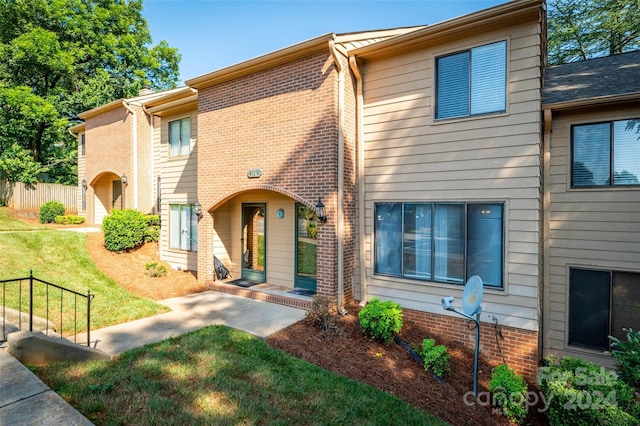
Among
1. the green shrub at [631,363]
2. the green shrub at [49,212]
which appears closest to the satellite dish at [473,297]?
the green shrub at [631,363]

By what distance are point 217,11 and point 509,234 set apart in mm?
12508

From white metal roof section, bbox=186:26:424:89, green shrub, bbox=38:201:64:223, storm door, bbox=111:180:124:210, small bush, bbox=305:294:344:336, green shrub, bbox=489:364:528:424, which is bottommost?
green shrub, bbox=489:364:528:424

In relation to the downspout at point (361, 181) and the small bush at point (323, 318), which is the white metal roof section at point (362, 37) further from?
the small bush at point (323, 318)

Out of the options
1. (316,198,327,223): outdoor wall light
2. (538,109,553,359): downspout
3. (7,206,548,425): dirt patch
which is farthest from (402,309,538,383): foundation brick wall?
(316,198,327,223): outdoor wall light

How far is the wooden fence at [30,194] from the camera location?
19.0 meters

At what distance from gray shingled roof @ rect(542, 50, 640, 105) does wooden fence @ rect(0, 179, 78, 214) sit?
24609 millimetres

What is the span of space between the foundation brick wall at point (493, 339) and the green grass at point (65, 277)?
20.1ft

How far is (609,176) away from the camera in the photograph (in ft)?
21.6

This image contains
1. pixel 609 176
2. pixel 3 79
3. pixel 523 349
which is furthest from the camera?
pixel 3 79

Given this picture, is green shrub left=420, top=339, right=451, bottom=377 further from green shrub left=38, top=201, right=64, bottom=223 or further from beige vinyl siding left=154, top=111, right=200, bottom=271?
green shrub left=38, top=201, right=64, bottom=223

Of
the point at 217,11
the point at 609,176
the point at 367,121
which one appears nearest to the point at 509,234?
the point at 609,176

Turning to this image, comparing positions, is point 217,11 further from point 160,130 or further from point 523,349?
point 523,349

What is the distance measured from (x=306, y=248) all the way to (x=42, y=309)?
5998mm

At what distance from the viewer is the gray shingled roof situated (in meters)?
6.88
